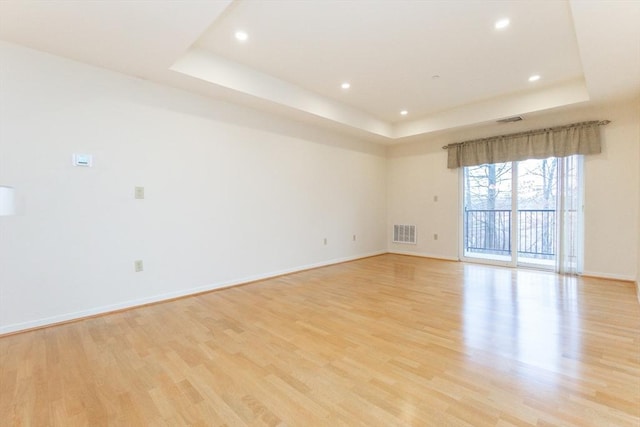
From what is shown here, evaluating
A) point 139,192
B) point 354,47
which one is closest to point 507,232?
point 354,47

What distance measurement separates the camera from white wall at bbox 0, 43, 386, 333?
8.15 feet

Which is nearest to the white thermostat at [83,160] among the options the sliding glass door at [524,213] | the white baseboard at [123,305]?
the white baseboard at [123,305]

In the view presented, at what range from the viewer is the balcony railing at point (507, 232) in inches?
196

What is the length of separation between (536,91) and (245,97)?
13.4 ft

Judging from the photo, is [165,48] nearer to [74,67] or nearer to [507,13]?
[74,67]

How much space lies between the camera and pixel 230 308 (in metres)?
2.97

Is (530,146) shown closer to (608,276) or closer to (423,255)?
(608,276)

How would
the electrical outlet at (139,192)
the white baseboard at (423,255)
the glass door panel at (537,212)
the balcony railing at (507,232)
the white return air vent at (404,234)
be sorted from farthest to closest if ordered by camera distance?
the white return air vent at (404,234) < the white baseboard at (423,255) < the balcony railing at (507,232) < the glass door panel at (537,212) < the electrical outlet at (139,192)

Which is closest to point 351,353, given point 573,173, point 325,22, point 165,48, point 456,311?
point 456,311

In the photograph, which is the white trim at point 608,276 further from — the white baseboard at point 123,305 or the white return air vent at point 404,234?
the white baseboard at point 123,305

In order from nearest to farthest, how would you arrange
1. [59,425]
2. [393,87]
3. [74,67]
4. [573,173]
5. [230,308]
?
[59,425] < [74,67] < [230,308] < [393,87] < [573,173]

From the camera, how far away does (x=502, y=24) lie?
8.46 ft

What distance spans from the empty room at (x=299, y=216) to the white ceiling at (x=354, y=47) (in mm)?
25

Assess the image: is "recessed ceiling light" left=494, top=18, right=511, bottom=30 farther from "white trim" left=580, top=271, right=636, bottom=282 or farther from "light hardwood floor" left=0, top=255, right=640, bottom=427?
"white trim" left=580, top=271, right=636, bottom=282
